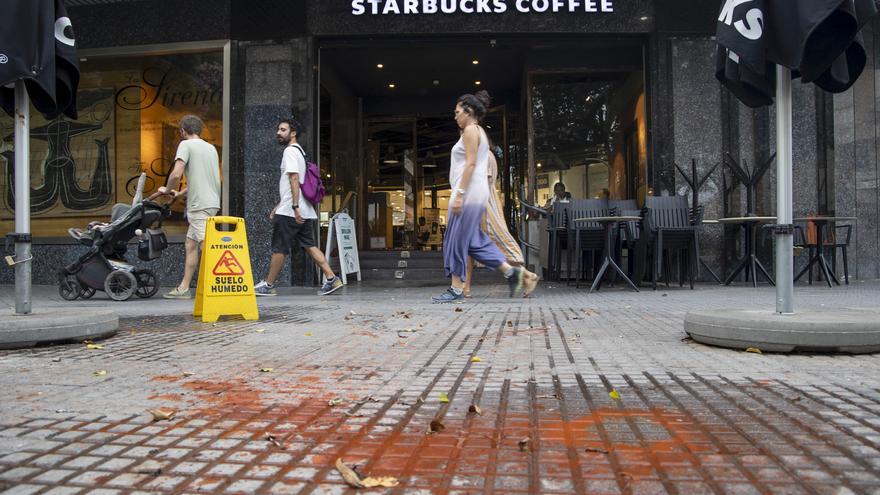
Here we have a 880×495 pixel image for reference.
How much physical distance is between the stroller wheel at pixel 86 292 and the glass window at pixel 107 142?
400 cm

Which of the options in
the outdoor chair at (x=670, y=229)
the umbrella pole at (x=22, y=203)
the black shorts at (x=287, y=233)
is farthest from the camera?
the outdoor chair at (x=670, y=229)

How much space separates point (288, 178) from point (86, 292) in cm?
255

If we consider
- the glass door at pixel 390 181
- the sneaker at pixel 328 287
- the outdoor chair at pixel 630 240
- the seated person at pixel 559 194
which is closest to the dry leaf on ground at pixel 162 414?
the sneaker at pixel 328 287

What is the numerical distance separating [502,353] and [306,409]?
142 centimetres

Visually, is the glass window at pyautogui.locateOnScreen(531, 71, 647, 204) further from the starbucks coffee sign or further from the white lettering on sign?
the white lettering on sign

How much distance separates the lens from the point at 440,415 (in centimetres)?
225

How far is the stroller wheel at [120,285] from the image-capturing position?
6.89 m

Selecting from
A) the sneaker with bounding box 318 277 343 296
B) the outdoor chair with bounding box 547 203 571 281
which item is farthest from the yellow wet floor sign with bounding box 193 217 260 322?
the outdoor chair with bounding box 547 203 571 281

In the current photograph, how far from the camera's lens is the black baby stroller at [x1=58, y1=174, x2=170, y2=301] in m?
6.92

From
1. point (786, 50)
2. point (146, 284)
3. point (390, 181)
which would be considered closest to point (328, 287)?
point (146, 284)

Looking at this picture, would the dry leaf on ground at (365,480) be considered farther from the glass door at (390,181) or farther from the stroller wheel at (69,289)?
the glass door at (390,181)

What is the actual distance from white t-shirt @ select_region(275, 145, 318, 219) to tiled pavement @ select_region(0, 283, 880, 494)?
3.27 metres

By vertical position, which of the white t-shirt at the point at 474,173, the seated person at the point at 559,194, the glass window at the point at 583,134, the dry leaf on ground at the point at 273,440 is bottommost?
the dry leaf on ground at the point at 273,440

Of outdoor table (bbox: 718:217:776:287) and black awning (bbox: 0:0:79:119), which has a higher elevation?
black awning (bbox: 0:0:79:119)
